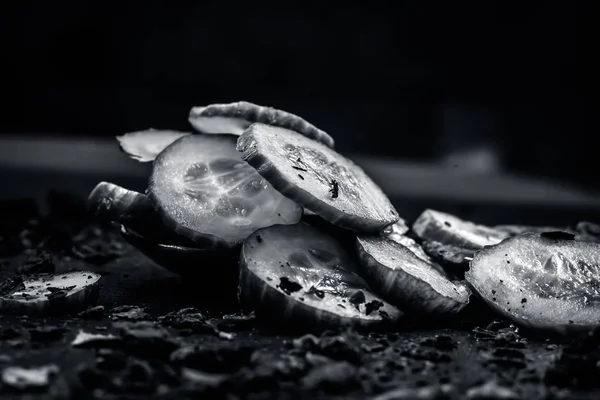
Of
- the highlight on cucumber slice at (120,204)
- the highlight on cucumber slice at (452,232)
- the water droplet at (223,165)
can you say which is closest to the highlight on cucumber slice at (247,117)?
the water droplet at (223,165)

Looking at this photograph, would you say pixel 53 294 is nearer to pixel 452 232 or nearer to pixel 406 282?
pixel 406 282

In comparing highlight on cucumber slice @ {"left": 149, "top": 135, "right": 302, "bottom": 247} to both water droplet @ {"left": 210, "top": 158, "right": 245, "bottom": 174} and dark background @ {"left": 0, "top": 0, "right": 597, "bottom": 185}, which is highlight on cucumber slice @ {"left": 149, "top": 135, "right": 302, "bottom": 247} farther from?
dark background @ {"left": 0, "top": 0, "right": 597, "bottom": 185}

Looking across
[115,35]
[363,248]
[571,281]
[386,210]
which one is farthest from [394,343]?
[115,35]

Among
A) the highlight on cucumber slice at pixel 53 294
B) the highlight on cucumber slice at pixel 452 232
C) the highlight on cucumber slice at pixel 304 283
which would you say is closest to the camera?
the highlight on cucumber slice at pixel 304 283

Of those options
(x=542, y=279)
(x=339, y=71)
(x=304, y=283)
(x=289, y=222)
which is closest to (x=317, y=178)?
(x=289, y=222)

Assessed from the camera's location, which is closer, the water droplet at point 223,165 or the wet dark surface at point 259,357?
the wet dark surface at point 259,357

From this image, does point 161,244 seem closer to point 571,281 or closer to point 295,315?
point 295,315

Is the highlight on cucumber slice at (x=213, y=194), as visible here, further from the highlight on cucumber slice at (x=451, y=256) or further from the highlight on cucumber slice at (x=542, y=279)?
the highlight on cucumber slice at (x=542, y=279)
